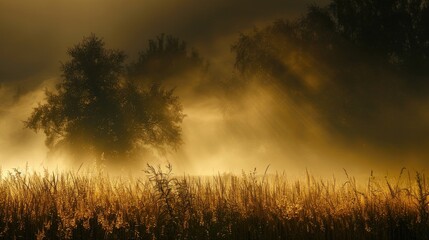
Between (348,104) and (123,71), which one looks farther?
(123,71)

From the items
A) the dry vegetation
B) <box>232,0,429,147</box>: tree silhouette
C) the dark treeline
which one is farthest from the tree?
the dry vegetation

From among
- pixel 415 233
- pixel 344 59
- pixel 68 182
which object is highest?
pixel 344 59

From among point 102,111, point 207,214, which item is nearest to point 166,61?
point 102,111

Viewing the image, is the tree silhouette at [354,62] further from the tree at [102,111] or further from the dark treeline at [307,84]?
the tree at [102,111]

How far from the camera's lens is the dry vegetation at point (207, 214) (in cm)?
1049

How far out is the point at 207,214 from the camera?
37.6 ft

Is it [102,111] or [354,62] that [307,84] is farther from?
[102,111]

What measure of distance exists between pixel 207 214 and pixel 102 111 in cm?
3659

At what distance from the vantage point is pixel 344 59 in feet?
143

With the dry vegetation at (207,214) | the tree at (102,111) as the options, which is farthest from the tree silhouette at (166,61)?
the dry vegetation at (207,214)

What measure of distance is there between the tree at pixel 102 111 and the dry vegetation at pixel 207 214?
33.8 meters

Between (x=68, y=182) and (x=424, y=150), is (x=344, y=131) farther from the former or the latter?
(x=68, y=182)

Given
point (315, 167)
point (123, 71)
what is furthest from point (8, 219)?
point (123, 71)

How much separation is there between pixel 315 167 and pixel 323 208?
35360 mm
